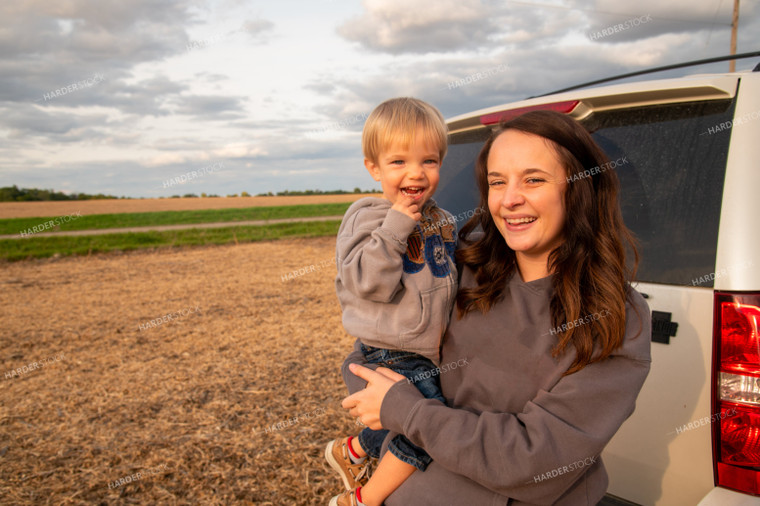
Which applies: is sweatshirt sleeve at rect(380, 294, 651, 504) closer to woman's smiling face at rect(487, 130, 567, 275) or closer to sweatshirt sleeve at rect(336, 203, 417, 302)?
woman's smiling face at rect(487, 130, 567, 275)

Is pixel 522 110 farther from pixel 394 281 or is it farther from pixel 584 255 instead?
pixel 394 281

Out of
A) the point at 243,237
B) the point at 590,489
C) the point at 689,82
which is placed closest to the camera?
the point at 590,489

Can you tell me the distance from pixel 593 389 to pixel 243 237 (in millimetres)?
18723

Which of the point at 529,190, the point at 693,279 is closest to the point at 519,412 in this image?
the point at 529,190

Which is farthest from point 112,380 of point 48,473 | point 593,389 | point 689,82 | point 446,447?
point 689,82

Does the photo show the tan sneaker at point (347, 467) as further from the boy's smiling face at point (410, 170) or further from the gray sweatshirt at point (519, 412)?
the boy's smiling face at point (410, 170)

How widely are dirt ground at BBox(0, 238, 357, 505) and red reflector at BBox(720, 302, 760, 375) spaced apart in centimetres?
248

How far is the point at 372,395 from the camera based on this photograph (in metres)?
1.58

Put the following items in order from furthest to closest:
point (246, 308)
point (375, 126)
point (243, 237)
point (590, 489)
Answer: point (243, 237) < point (246, 308) < point (375, 126) < point (590, 489)

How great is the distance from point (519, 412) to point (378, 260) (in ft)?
2.12

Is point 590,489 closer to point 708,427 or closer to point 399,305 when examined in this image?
point 708,427

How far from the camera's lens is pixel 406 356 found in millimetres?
1819

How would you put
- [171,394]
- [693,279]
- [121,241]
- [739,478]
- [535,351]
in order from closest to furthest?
[535,351] → [739,478] → [693,279] → [171,394] → [121,241]

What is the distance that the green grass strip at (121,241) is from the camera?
14.7 metres
